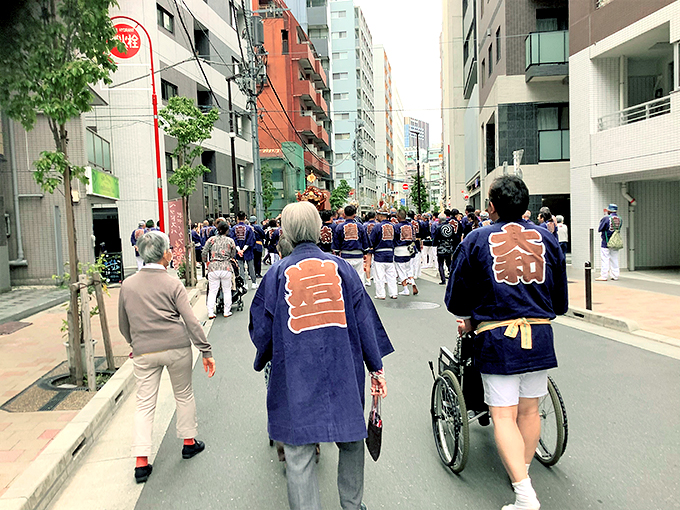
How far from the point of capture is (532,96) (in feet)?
67.1

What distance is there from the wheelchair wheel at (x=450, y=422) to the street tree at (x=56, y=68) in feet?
13.1

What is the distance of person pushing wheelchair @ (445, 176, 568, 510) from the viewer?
311cm

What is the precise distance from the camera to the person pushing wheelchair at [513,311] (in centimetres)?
311

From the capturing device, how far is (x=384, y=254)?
11.9 m

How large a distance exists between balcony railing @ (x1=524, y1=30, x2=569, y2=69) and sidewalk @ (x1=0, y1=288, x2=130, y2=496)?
16304 mm

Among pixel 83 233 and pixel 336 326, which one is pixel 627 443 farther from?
pixel 83 233

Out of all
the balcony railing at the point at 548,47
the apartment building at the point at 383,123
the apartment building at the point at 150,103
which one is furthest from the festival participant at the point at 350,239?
the apartment building at the point at 383,123

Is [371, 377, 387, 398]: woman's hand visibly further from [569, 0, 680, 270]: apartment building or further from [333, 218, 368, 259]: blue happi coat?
[569, 0, 680, 270]: apartment building

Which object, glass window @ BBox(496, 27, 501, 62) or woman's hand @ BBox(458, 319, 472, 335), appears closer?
woman's hand @ BBox(458, 319, 472, 335)

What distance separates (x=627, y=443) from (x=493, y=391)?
71.3 inches

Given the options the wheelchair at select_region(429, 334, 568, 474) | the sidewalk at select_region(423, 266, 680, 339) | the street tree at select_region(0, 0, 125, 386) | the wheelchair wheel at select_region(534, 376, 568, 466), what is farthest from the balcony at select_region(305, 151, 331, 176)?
the wheelchair wheel at select_region(534, 376, 568, 466)

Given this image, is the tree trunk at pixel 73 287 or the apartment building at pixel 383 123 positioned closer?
the tree trunk at pixel 73 287

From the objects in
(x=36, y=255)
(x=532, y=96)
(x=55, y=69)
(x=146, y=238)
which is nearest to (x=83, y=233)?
(x=36, y=255)

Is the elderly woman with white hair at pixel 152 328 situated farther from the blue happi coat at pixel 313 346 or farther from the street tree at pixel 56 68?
the street tree at pixel 56 68
